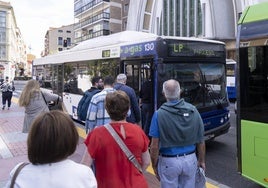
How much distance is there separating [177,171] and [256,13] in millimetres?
2759

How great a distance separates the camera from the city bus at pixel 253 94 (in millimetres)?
4781

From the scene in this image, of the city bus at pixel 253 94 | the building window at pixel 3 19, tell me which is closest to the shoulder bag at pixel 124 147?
the city bus at pixel 253 94

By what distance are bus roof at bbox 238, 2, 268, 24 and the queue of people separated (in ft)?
6.75

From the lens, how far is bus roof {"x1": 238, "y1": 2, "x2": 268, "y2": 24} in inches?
192

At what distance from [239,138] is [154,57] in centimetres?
305

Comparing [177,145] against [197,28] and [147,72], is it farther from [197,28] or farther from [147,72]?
[197,28]

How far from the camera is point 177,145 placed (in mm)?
3639

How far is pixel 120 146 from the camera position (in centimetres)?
299

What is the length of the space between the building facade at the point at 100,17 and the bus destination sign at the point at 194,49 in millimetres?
48912

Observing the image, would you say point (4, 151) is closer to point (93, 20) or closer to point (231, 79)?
point (231, 79)

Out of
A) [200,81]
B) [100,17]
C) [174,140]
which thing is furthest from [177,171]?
[100,17]

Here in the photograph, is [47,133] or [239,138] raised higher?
[47,133]

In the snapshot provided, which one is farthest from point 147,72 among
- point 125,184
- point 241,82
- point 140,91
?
point 125,184

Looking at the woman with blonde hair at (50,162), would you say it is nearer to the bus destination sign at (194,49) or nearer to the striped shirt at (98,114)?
the striped shirt at (98,114)
